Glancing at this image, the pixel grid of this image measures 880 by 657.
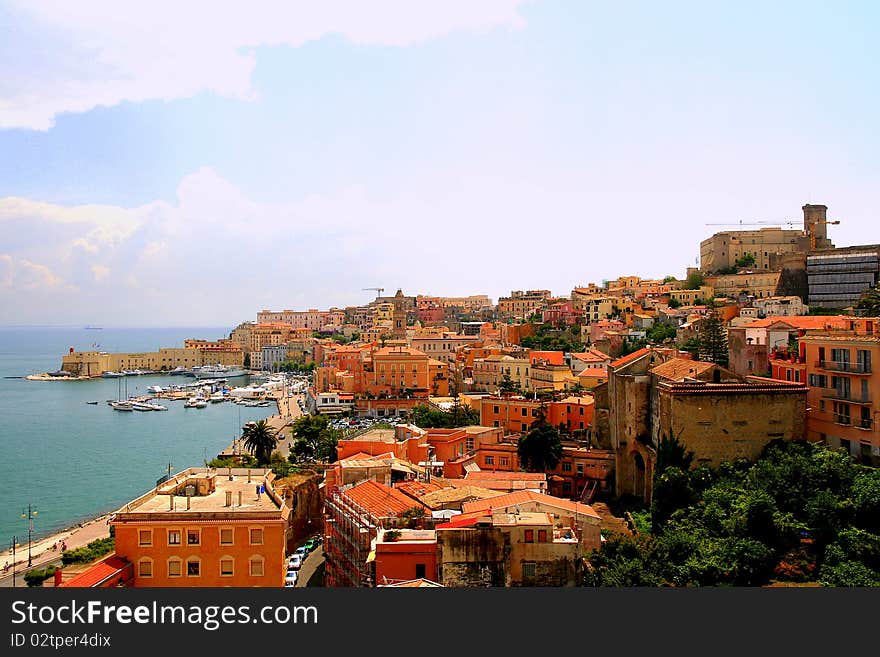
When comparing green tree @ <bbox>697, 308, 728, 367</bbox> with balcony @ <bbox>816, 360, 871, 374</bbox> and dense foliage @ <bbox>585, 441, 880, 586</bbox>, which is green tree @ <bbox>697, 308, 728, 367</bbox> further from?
dense foliage @ <bbox>585, 441, 880, 586</bbox>

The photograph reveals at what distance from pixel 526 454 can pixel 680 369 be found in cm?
549

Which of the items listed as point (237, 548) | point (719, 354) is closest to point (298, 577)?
point (237, 548)

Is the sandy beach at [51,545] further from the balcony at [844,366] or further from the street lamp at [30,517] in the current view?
the balcony at [844,366]

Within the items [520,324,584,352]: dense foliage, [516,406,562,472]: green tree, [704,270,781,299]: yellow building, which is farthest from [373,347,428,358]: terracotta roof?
[516,406,562,472]: green tree

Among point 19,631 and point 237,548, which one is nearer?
point 19,631

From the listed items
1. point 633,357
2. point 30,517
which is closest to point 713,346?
point 633,357

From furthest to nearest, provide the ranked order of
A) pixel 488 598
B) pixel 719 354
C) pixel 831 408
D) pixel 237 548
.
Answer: pixel 719 354 → pixel 831 408 → pixel 237 548 → pixel 488 598

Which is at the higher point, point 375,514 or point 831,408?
point 831,408

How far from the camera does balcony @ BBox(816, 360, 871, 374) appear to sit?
1375 cm

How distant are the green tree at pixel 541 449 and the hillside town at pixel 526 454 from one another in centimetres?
6

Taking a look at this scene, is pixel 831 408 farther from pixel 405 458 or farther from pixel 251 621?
pixel 251 621

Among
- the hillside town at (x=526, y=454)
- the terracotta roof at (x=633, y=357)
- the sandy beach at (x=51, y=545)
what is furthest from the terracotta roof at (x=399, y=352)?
the terracotta roof at (x=633, y=357)

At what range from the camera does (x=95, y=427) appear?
47.1 meters

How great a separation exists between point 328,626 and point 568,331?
42007 millimetres
